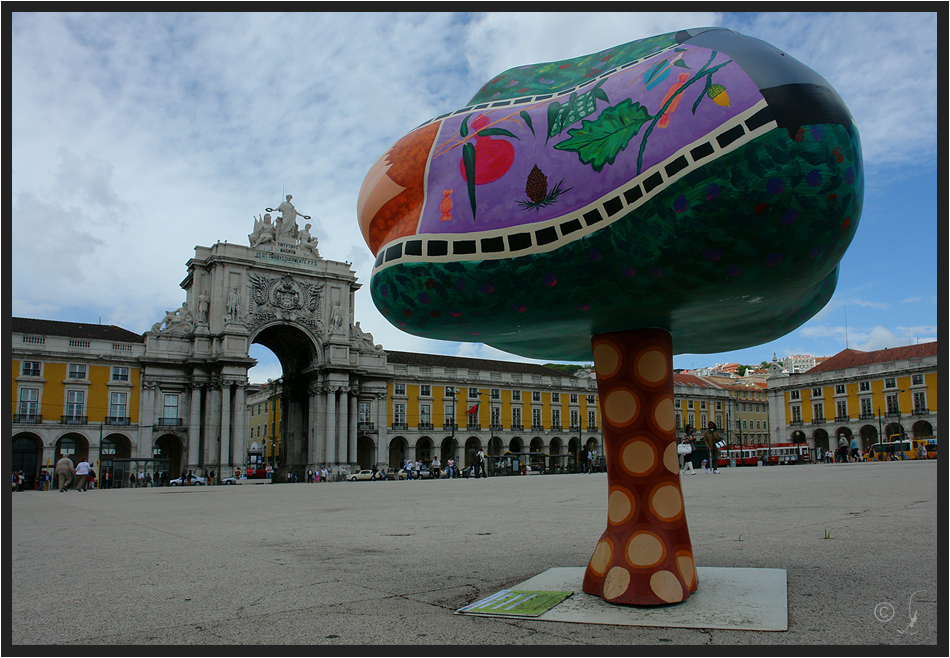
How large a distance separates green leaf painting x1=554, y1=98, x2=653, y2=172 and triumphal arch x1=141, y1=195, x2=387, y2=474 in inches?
1952

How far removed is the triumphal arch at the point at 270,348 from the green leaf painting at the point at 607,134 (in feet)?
163

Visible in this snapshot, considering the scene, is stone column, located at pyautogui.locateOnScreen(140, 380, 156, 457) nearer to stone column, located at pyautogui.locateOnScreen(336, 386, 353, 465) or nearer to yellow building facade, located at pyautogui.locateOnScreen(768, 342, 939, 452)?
stone column, located at pyautogui.locateOnScreen(336, 386, 353, 465)

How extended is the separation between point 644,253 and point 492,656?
1912 mm

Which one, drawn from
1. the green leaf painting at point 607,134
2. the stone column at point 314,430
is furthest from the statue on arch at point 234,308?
the green leaf painting at point 607,134

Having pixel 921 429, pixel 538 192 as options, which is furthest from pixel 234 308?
pixel 921 429

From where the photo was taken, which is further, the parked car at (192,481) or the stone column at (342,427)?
the stone column at (342,427)

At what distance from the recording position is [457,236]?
379 cm

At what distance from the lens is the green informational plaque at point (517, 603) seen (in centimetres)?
383

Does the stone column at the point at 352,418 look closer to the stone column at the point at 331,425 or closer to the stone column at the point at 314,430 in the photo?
the stone column at the point at 331,425

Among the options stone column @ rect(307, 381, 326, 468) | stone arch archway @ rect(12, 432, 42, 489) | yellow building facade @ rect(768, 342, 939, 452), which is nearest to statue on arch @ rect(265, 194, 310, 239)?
stone column @ rect(307, 381, 326, 468)

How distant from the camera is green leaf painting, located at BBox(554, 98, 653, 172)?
343 cm

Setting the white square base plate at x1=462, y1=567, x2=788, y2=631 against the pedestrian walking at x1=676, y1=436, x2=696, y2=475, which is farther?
the pedestrian walking at x1=676, y1=436, x2=696, y2=475

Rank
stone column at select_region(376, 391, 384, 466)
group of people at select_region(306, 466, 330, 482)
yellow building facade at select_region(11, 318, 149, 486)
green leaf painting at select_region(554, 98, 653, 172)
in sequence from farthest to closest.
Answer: stone column at select_region(376, 391, 384, 466) < group of people at select_region(306, 466, 330, 482) < yellow building facade at select_region(11, 318, 149, 486) < green leaf painting at select_region(554, 98, 653, 172)

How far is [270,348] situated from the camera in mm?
59531
